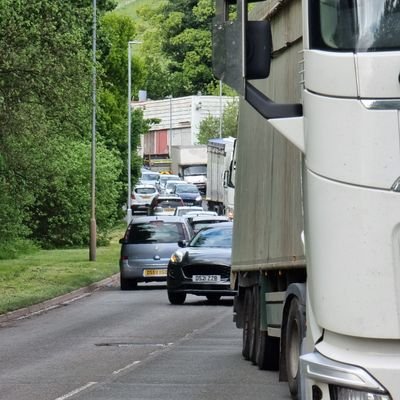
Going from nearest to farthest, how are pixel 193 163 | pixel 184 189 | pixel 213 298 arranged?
pixel 213 298 < pixel 184 189 < pixel 193 163

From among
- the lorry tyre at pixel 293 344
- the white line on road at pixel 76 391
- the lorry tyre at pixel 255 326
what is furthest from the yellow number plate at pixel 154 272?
the lorry tyre at pixel 293 344

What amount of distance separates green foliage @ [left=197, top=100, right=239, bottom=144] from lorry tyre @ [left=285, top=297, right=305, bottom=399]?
323 ft

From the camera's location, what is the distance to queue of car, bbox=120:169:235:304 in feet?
90.3

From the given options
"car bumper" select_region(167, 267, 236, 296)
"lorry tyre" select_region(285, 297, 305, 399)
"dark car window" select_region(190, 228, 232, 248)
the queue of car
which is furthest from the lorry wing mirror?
"dark car window" select_region(190, 228, 232, 248)

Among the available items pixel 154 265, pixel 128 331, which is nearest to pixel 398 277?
pixel 128 331

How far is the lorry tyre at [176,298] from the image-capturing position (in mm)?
28578

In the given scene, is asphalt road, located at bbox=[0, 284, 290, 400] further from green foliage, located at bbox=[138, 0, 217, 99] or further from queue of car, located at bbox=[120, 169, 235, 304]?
green foliage, located at bbox=[138, 0, 217, 99]

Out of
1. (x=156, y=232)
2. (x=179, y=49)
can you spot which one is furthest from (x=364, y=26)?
(x=179, y=49)

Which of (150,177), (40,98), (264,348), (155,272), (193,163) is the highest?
(40,98)

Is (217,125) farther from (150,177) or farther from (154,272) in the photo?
(154,272)

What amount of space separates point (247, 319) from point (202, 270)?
446 inches

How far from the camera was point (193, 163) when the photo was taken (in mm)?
102250

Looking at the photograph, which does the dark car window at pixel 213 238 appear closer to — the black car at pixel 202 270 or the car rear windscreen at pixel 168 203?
the black car at pixel 202 270

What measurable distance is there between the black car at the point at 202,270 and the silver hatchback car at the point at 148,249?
5.45m
